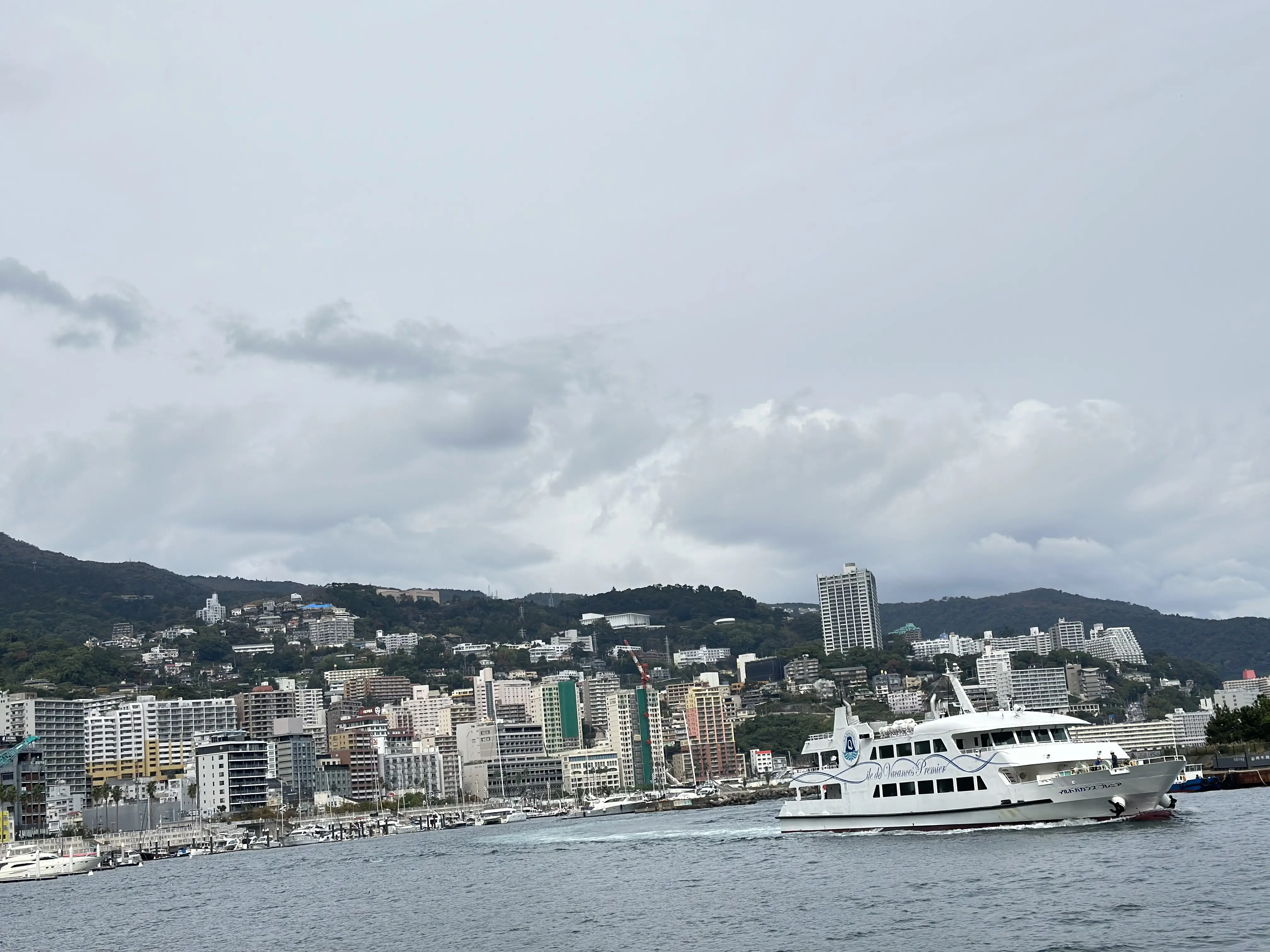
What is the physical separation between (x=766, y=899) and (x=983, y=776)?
51.4 feet

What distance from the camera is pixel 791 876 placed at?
52688 millimetres

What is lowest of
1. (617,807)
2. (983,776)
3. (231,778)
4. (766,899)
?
(617,807)

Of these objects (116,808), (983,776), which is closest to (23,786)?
(116,808)

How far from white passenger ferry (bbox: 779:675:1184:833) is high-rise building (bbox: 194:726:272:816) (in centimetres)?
14328

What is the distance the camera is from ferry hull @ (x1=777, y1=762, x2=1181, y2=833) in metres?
56.2

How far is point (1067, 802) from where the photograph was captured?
2227 inches

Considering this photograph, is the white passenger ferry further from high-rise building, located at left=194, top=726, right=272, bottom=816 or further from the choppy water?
high-rise building, located at left=194, top=726, right=272, bottom=816

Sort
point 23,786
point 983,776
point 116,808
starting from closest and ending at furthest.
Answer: point 983,776 < point 116,808 < point 23,786

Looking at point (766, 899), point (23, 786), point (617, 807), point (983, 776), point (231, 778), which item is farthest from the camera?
point (231, 778)

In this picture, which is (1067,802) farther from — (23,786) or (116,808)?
(23,786)

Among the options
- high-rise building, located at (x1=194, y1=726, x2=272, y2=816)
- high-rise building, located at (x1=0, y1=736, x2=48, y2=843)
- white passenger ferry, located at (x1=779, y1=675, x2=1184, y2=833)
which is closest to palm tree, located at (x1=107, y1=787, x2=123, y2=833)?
high-rise building, located at (x1=0, y1=736, x2=48, y2=843)

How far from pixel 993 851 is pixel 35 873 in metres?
85.9

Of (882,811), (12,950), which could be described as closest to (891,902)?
(882,811)

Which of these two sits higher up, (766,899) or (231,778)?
(231,778)
